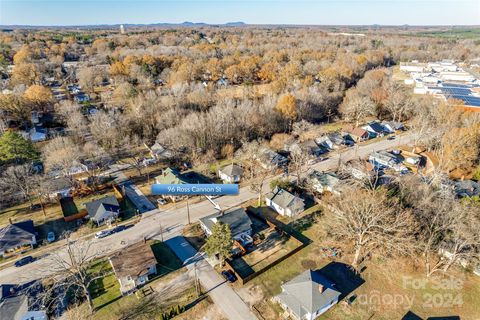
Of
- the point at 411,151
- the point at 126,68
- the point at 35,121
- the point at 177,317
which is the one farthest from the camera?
Answer: the point at 126,68

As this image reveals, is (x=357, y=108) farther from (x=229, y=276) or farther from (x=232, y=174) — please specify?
(x=229, y=276)

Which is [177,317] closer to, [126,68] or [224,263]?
[224,263]

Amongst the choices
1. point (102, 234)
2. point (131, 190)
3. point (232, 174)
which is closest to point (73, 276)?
point (102, 234)

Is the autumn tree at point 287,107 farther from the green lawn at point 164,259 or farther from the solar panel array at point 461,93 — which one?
the solar panel array at point 461,93

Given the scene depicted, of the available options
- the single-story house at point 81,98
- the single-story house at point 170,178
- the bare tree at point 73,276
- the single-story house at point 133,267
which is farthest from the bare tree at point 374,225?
the single-story house at point 81,98

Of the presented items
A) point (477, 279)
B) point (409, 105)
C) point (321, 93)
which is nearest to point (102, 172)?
point (477, 279)
